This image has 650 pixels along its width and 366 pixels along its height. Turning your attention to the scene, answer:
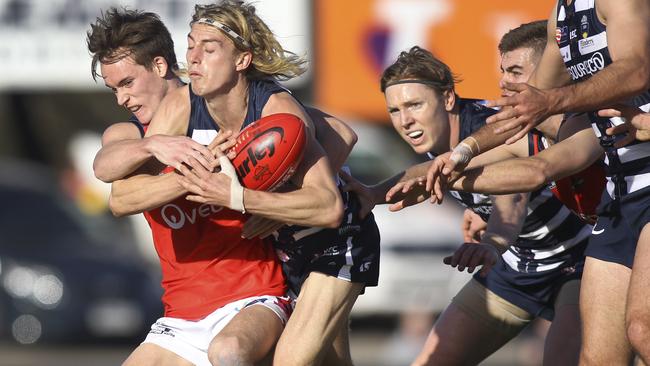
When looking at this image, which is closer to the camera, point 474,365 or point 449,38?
point 474,365

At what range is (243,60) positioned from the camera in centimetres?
576

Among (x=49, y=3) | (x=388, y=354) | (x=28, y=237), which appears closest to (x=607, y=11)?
(x=388, y=354)

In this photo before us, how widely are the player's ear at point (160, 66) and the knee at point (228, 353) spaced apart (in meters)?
1.47

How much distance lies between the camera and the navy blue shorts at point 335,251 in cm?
585

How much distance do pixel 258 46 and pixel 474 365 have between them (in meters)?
2.19

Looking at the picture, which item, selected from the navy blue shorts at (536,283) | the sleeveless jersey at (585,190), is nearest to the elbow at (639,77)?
the sleeveless jersey at (585,190)

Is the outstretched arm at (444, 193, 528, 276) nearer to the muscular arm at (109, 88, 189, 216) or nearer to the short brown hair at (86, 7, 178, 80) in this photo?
the muscular arm at (109, 88, 189, 216)

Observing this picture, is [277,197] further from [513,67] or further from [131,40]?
[513,67]

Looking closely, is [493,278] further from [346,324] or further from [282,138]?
[282,138]

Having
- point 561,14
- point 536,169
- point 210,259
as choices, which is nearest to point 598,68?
point 561,14

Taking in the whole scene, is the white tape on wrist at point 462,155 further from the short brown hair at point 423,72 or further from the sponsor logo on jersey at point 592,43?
the short brown hair at point 423,72

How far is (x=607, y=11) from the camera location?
518 cm

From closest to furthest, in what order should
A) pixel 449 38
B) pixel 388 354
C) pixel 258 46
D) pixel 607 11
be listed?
pixel 607 11 → pixel 258 46 → pixel 388 354 → pixel 449 38

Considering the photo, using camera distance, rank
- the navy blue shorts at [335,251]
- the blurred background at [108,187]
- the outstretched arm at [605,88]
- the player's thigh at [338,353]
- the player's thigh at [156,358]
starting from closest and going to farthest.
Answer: the outstretched arm at [605,88]
the player's thigh at [156,358]
the navy blue shorts at [335,251]
the player's thigh at [338,353]
the blurred background at [108,187]
